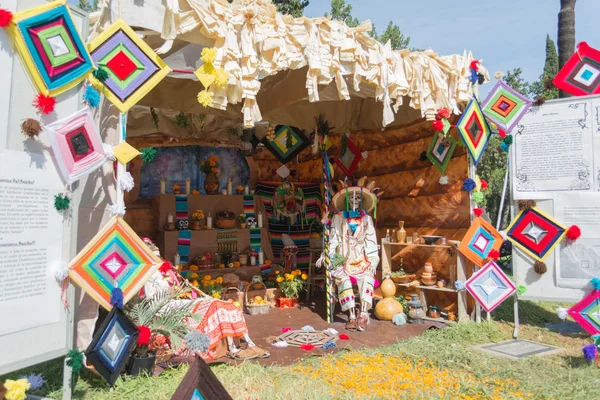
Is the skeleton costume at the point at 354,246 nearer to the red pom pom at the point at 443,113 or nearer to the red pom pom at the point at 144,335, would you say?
the red pom pom at the point at 443,113

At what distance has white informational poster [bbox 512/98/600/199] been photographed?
5.73 metres

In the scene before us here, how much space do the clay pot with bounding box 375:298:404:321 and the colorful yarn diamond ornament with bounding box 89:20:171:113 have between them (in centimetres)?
485

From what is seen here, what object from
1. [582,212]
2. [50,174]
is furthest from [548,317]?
[50,174]

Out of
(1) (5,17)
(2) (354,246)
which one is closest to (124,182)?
(1) (5,17)

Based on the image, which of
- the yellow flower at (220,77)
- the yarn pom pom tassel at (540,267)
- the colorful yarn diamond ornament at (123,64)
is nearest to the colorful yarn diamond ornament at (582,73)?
the yarn pom pom tassel at (540,267)

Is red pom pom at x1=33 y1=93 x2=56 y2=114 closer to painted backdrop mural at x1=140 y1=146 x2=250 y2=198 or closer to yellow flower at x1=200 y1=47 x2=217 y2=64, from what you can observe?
yellow flower at x1=200 y1=47 x2=217 y2=64

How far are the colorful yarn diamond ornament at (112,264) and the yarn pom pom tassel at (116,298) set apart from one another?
0.01 metres

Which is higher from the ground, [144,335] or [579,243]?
[579,243]

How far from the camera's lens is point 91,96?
369 centimetres

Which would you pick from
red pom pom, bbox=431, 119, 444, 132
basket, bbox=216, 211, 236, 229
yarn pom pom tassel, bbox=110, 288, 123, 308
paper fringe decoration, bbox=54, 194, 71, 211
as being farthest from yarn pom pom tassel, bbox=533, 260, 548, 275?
paper fringe decoration, bbox=54, 194, 71, 211

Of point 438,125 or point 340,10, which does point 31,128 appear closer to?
point 438,125

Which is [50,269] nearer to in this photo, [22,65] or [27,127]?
[27,127]

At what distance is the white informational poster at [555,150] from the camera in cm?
573

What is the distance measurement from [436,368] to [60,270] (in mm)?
3845
